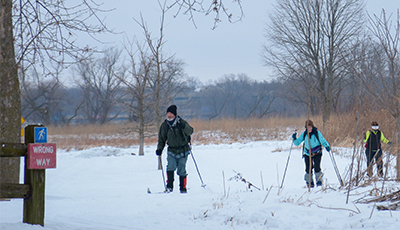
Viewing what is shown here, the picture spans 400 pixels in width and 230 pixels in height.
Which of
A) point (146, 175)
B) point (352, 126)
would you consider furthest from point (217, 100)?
point (146, 175)

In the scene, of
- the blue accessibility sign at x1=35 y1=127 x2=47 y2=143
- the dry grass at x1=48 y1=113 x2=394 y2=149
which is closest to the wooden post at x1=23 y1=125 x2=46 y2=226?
the blue accessibility sign at x1=35 y1=127 x2=47 y2=143

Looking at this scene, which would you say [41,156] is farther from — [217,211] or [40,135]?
[217,211]

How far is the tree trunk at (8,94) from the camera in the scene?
5688 millimetres

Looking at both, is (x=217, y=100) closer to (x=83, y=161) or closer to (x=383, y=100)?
(x=83, y=161)

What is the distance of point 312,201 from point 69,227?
3.24 meters

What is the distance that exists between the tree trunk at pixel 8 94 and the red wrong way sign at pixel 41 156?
2329 millimetres

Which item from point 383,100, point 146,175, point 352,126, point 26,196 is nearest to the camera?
point 26,196

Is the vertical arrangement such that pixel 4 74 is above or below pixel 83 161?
above

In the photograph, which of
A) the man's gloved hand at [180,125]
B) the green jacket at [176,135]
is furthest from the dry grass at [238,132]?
the man's gloved hand at [180,125]

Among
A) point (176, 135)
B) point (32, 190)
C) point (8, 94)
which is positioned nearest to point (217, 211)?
point (32, 190)

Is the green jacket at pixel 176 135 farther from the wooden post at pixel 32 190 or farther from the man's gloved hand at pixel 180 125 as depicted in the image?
the wooden post at pixel 32 190

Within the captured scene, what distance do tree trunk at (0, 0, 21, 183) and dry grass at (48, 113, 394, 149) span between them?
1044cm

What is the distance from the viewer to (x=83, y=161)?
574 inches

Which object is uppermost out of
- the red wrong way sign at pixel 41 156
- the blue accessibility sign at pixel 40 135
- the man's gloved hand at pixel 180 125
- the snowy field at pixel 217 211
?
the man's gloved hand at pixel 180 125
